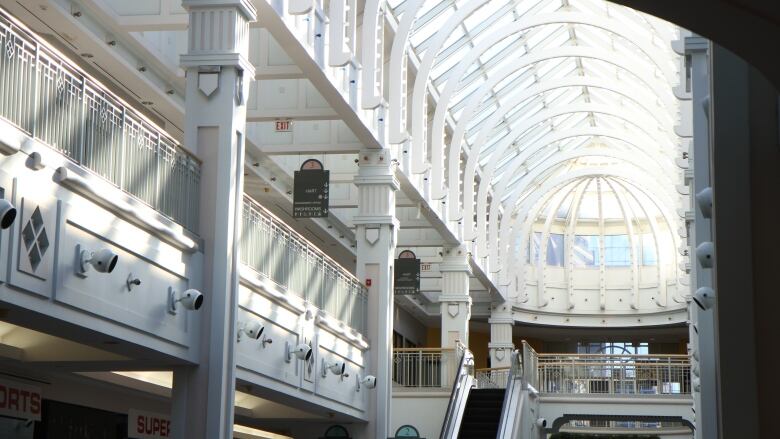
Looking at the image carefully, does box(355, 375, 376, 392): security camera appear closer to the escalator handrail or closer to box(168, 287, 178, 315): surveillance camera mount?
the escalator handrail

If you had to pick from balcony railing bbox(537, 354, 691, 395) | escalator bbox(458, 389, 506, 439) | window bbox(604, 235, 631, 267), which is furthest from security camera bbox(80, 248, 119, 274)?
window bbox(604, 235, 631, 267)

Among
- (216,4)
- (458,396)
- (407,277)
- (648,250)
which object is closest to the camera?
(216,4)

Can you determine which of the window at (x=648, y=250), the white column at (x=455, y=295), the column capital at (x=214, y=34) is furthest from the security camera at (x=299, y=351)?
the window at (x=648, y=250)

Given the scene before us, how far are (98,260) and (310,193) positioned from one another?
9.30 metres

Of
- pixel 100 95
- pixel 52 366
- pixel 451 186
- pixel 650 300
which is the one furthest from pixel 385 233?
pixel 650 300

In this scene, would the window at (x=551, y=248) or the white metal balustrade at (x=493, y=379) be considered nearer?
the white metal balustrade at (x=493, y=379)

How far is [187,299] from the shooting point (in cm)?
1330

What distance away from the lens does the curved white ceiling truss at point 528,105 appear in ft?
86.1

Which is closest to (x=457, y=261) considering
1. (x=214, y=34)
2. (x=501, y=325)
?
(x=501, y=325)

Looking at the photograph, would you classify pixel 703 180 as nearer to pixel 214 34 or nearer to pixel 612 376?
pixel 214 34

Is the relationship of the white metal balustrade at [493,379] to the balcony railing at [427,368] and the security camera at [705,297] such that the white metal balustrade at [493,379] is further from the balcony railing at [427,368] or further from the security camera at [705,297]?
the security camera at [705,297]

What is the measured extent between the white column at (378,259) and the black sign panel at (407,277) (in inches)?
169

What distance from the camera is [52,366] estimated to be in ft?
47.3

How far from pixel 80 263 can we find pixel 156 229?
188 cm
